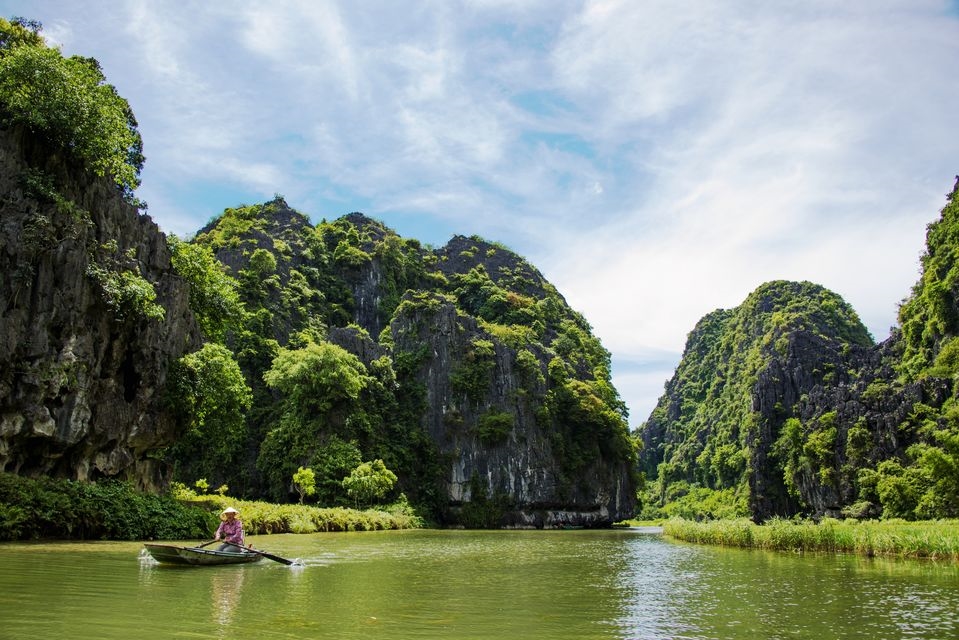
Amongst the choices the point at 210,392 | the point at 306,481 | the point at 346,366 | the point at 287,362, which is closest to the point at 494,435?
the point at 346,366

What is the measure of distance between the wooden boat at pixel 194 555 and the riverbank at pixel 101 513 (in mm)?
7826

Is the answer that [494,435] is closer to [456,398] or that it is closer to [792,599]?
[456,398]

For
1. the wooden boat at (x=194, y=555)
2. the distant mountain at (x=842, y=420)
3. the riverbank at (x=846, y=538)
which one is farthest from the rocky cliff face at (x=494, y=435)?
the wooden boat at (x=194, y=555)

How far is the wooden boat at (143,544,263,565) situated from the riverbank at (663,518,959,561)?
18.3 metres

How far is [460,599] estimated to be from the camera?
11742 mm

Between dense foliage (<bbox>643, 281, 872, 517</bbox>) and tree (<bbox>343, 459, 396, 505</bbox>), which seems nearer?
tree (<bbox>343, 459, 396, 505</bbox>)

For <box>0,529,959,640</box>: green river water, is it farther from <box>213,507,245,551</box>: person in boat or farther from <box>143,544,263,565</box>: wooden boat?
<box>213,507,245,551</box>: person in boat

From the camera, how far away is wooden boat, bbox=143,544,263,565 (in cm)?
1453

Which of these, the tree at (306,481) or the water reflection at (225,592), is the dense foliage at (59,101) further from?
the tree at (306,481)

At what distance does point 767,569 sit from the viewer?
1769cm

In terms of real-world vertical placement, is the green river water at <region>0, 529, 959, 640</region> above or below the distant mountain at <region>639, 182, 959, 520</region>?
below

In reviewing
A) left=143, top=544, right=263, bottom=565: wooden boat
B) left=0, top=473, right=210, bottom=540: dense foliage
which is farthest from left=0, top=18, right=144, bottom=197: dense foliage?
left=143, top=544, right=263, bottom=565: wooden boat

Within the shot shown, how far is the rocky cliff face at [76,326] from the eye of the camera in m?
23.0

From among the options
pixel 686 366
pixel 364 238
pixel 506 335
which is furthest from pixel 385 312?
pixel 686 366
